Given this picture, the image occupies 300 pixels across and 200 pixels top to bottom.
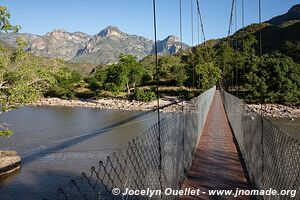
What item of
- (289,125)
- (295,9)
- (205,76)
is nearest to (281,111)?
(289,125)

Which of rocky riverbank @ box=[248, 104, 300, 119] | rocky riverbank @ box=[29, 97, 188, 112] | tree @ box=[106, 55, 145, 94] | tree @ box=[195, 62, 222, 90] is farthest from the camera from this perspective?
tree @ box=[106, 55, 145, 94]

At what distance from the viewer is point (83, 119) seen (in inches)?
1121

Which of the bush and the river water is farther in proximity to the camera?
the bush

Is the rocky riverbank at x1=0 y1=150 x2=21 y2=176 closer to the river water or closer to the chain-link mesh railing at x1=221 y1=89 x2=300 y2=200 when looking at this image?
the river water

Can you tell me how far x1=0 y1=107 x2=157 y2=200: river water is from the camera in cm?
1156

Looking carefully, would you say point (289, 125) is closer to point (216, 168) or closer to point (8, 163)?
point (8, 163)

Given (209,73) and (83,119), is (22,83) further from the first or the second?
(209,73)

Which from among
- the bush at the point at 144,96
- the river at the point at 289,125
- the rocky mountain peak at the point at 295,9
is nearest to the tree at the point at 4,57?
the river at the point at 289,125

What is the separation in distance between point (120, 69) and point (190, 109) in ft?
121

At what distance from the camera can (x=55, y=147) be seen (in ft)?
56.2

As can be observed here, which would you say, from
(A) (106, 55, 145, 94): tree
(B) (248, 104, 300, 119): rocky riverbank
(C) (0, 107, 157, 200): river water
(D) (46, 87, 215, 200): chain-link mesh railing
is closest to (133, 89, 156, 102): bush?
(A) (106, 55, 145, 94): tree

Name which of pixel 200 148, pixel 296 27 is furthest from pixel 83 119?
pixel 296 27

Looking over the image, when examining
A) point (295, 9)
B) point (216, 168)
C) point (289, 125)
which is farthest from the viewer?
point (295, 9)

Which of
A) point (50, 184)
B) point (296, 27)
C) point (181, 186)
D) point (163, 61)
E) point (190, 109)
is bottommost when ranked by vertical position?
point (50, 184)
